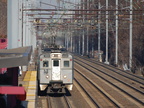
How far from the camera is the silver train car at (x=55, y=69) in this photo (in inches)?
689

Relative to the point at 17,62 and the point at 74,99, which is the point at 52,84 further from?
the point at 17,62

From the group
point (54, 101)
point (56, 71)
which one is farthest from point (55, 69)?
point (54, 101)

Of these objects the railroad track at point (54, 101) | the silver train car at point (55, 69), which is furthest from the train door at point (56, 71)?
the railroad track at point (54, 101)

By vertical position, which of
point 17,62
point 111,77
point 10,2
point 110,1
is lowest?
point 111,77

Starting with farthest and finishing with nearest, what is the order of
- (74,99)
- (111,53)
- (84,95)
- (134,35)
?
(111,53) < (134,35) < (84,95) < (74,99)

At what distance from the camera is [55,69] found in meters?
17.6

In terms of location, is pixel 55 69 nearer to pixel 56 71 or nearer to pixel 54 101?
pixel 56 71

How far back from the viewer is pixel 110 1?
59.4 meters

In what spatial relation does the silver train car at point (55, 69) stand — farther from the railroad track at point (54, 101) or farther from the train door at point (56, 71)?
the railroad track at point (54, 101)

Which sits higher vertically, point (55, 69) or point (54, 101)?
point (55, 69)

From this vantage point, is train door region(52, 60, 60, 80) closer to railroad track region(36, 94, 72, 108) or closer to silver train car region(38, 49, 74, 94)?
silver train car region(38, 49, 74, 94)

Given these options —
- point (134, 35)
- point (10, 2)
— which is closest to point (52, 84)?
point (10, 2)

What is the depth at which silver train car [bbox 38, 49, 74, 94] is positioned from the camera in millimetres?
17500

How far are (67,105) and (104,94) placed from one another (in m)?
3.30
